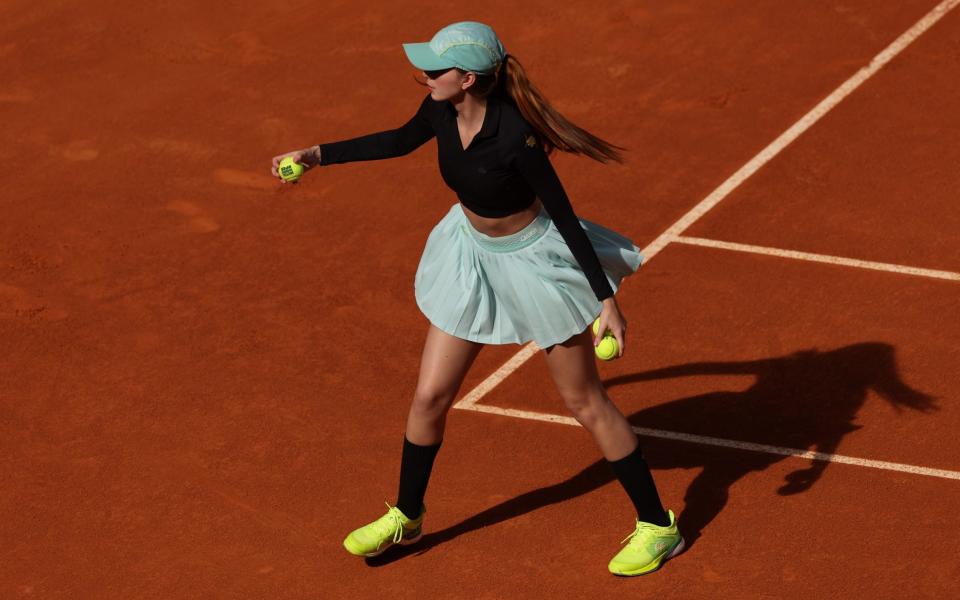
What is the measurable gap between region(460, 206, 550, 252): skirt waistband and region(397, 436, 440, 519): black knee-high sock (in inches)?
40.6

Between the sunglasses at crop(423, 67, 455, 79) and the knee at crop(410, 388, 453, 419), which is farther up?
the sunglasses at crop(423, 67, 455, 79)

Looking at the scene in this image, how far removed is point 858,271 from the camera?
9727 millimetres

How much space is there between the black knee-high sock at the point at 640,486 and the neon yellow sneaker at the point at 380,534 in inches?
39.4

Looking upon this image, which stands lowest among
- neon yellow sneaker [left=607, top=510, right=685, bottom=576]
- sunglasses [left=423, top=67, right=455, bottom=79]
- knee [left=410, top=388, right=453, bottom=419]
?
neon yellow sneaker [left=607, top=510, right=685, bottom=576]

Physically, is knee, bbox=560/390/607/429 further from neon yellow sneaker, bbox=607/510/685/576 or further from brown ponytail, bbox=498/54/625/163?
brown ponytail, bbox=498/54/625/163

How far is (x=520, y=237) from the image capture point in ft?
22.0

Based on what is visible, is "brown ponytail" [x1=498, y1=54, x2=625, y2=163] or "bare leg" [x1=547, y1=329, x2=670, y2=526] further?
"bare leg" [x1=547, y1=329, x2=670, y2=526]

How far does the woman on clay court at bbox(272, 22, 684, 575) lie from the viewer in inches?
251

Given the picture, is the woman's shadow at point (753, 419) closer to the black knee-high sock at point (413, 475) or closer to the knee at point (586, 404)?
the black knee-high sock at point (413, 475)

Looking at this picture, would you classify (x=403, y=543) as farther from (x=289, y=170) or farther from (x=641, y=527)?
(x=289, y=170)

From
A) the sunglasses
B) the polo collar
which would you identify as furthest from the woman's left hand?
the sunglasses

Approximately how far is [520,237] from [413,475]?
1286 mm

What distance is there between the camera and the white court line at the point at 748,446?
7.83 meters

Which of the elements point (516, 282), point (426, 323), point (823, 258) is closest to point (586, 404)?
point (516, 282)
